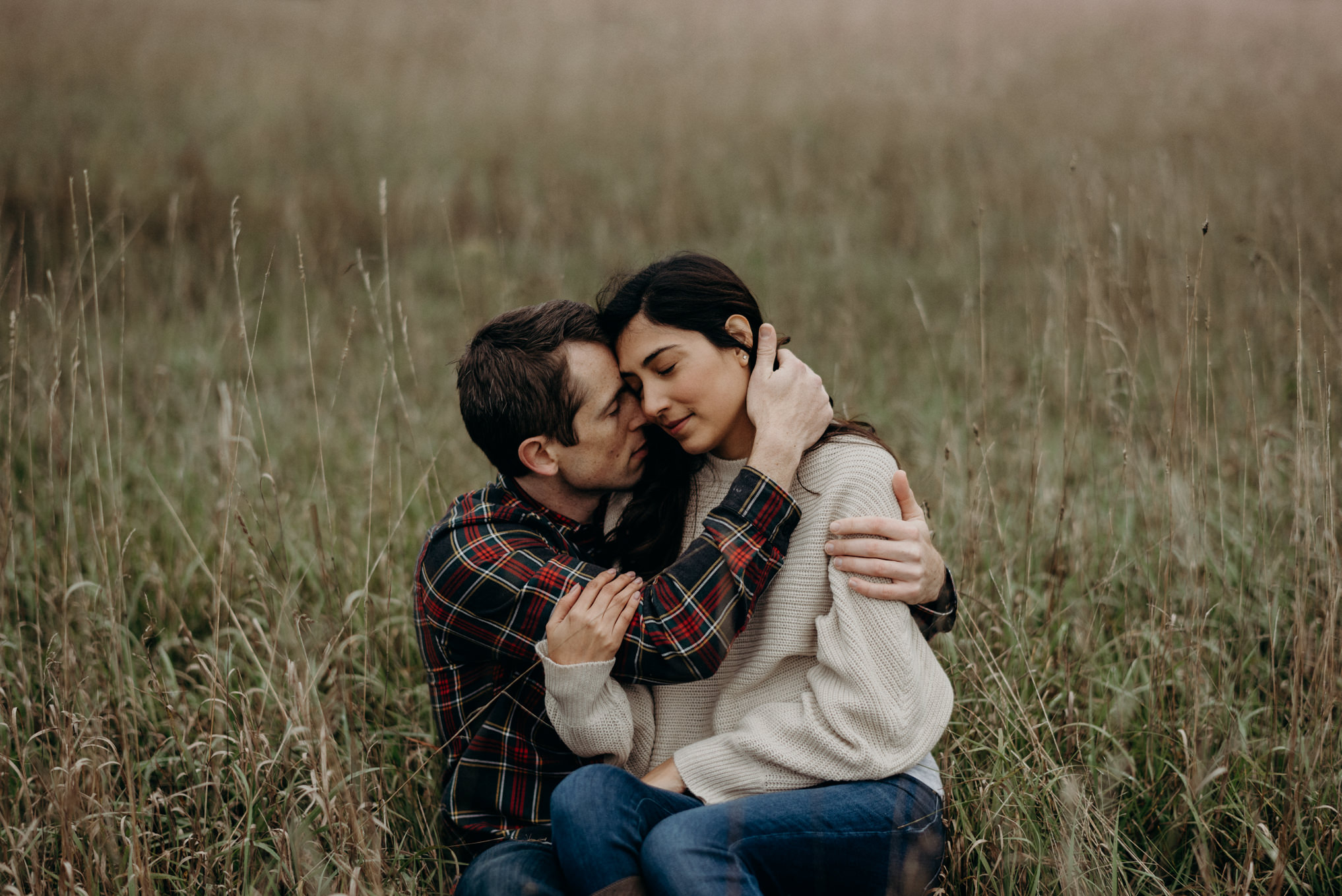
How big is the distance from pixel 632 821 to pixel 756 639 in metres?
0.47

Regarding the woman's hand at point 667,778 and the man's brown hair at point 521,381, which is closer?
the woman's hand at point 667,778

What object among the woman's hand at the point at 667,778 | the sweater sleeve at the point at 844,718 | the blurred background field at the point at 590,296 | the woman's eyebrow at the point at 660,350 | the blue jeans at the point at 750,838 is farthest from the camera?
the blurred background field at the point at 590,296

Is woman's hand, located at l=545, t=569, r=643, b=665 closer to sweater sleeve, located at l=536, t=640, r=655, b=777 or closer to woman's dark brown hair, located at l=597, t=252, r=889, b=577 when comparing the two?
sweater sleeve, located at l=536, t=640, r=655, b=777

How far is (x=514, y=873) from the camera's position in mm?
1801

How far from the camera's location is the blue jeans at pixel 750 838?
169 centimetres

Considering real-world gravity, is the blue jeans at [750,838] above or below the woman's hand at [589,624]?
below

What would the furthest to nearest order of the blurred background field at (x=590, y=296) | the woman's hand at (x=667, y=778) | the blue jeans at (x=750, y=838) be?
the blurred background field at (x=590, y=296), the woman's hand at (x=667, y=778), the blue jeans at (x=750, y=838)

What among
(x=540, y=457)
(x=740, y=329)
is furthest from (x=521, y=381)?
(x=740, y=329)

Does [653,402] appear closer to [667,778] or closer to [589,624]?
[589,624]

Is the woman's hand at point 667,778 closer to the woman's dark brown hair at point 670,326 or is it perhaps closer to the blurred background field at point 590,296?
the woman's dark brown hair at point 670,326

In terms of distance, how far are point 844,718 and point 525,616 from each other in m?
0.65

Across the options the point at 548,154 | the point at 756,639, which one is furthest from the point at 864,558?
the point at 548,154

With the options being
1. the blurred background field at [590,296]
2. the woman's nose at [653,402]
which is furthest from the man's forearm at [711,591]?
the blurred background field at [590,296]

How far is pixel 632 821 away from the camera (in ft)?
5.74
